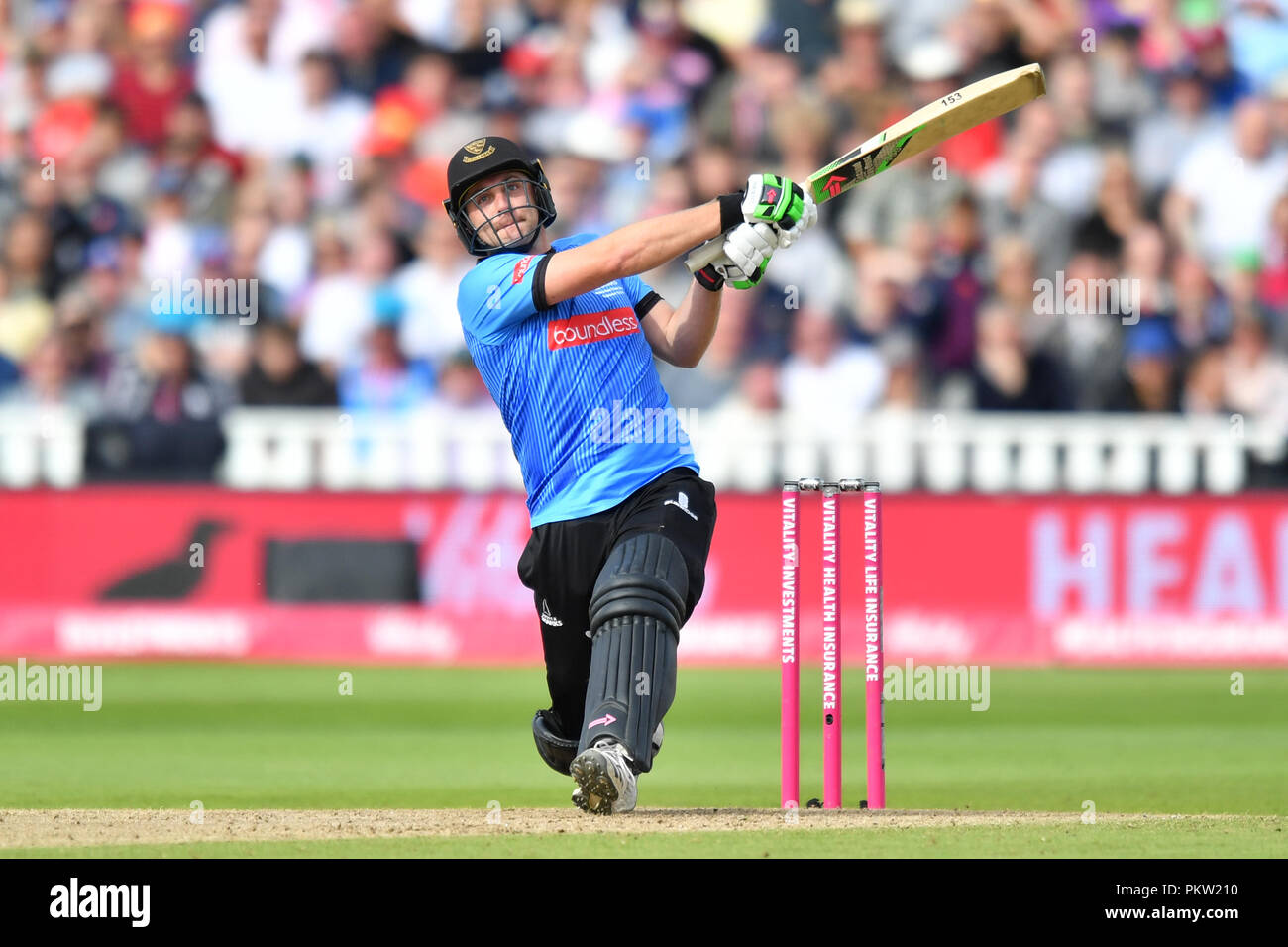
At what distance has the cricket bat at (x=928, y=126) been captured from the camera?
Answer: 681 cm

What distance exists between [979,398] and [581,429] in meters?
8.01

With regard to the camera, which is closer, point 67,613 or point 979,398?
point 67,613

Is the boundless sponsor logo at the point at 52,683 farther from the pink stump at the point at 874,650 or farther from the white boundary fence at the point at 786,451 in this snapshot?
the pink stump at the point at 874,650

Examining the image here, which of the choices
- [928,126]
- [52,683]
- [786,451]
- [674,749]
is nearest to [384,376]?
[786,451]

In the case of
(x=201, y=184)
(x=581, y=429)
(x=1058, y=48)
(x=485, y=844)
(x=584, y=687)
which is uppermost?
(x=1058, y=48)

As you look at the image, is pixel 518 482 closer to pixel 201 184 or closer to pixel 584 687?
pixel 201 184

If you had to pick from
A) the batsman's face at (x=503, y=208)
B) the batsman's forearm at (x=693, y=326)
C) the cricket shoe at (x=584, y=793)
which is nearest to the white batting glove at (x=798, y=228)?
the batsman's forearm at (x=693, y=326)

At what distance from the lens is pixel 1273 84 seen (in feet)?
52.1

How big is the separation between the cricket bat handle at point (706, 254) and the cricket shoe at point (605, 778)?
1.56 meters

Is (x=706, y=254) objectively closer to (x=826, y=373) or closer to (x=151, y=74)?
(x=826, y=373)

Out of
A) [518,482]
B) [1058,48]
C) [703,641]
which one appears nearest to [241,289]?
[518,482]

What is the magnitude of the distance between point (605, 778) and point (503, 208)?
197 cm

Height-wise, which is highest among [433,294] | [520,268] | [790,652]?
[433,294]

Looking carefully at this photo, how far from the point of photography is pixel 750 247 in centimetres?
631
